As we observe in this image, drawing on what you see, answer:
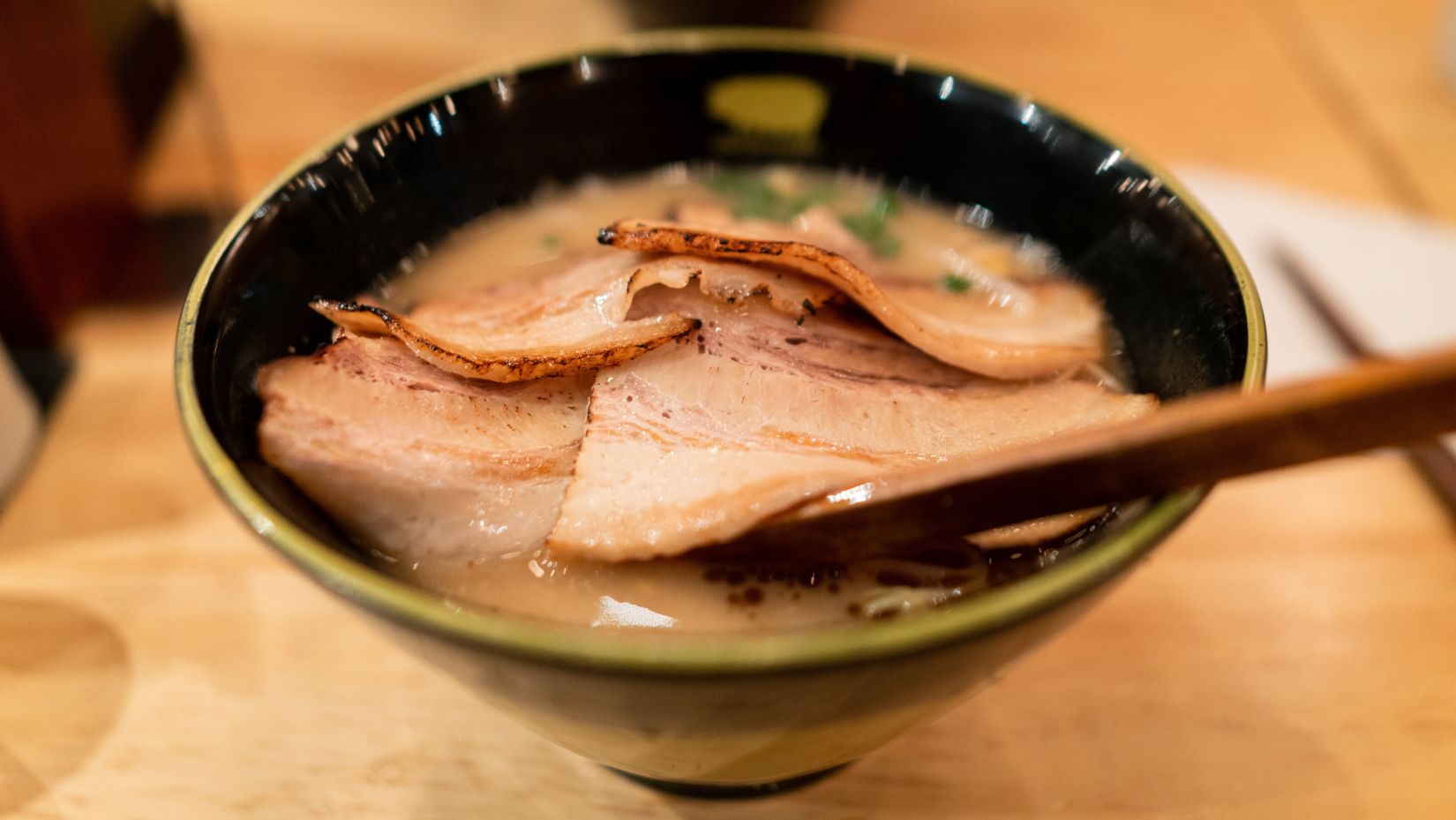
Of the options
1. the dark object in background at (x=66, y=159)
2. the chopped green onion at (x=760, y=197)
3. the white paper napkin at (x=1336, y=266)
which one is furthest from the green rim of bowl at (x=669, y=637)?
the dark object in background at (x=66, y=159)

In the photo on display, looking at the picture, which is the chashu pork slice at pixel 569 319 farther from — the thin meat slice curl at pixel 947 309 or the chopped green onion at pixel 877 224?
the chopped green onion at pixel 877 224

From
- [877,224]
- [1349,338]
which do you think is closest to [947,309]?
[877,224]

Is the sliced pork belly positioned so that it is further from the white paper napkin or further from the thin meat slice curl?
the white paper napkin

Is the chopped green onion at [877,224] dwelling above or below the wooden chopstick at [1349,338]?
below

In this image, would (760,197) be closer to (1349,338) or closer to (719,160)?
(719,160)

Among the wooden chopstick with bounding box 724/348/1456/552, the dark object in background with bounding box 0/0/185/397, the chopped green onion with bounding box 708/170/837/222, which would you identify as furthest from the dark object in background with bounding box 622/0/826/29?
the wooden chopstick with bounding box 724/348/1456/552

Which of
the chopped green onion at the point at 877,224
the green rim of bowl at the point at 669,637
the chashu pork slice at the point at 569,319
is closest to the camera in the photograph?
the green rim of bowl at the point at 669,637

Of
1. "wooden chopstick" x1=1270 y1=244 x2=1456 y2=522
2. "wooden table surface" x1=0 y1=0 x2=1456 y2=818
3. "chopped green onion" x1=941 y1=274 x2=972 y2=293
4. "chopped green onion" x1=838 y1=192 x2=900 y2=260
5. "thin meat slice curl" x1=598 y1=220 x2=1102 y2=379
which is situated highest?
"wooden chopstick" x1=1270 y1=244 x2=1456 y2=522
